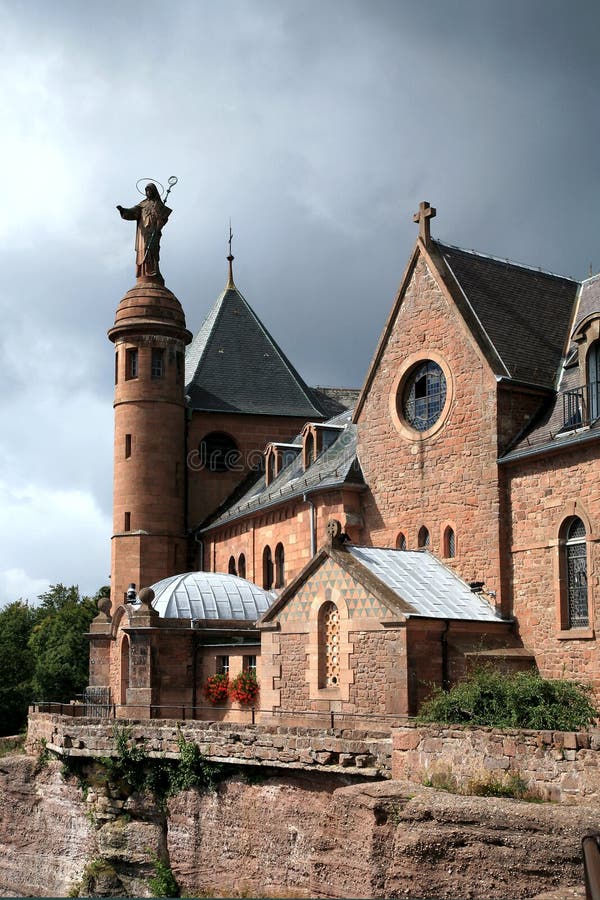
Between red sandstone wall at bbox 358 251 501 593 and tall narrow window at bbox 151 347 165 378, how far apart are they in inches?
616

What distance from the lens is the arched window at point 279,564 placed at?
1571 inches

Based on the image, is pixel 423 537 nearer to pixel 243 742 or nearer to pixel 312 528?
pixel 312 528

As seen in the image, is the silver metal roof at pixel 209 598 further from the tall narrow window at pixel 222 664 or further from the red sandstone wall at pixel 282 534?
the tall narrow window at pixel 222 664

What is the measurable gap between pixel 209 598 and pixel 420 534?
314 inches

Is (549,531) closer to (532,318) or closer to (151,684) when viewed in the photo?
(532,318)

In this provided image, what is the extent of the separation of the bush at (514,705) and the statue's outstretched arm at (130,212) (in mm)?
31975

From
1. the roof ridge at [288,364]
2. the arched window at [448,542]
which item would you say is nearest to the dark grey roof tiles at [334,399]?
the roof ridge at [288,364]

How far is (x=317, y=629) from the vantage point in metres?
28.0

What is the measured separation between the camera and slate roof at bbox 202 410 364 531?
1358 inches

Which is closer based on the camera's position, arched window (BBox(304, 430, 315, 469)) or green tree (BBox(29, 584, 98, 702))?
arched window (BBox(304, 430, 315, 469))

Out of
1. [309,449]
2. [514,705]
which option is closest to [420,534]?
[309,449]

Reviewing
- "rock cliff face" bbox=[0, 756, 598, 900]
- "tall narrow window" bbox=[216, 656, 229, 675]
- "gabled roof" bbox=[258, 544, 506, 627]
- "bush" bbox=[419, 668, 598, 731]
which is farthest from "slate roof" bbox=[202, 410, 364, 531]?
"bush" bbox=[419, 668, 598, 731]

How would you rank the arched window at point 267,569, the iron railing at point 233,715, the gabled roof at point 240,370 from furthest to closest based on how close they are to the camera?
the gabled roof at point 240,370 → the arched window at point 267,569 → the iron railing at point 233,715

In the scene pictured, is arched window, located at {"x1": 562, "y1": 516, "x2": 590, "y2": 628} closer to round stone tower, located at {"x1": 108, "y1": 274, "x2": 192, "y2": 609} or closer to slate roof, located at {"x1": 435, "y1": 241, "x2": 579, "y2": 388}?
slate roof, located at {"x1": 435, "y1": 241, "x2": 579, "y2": 388}
